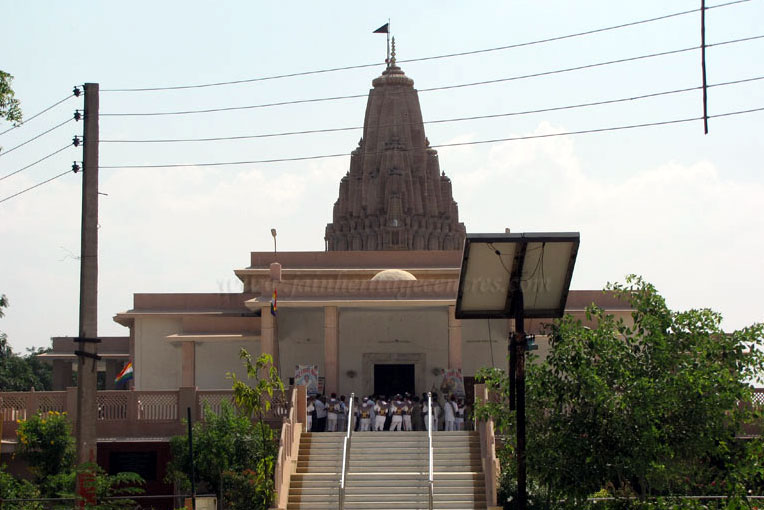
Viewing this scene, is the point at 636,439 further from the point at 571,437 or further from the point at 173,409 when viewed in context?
the point at 173,409

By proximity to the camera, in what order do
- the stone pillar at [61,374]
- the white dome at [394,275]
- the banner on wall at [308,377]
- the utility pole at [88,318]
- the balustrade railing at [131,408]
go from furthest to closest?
the stone pillar at [61,374] < the white dome at [394,275] < the banner on wall at [308,377] < the balustrade railing at [131,408] < the utility pole at [88,318]

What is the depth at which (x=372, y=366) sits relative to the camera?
41.8m

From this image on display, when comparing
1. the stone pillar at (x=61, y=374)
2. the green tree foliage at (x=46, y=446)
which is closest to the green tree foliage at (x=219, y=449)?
the green tree foliage at (x=46, y=446)

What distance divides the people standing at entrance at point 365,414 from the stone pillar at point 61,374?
27151 mm

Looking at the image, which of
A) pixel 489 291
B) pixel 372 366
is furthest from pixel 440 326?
pixel 489 291

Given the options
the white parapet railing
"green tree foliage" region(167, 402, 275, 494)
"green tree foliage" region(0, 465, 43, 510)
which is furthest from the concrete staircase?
"green tree foliage" region(0, 465, 43, 510)

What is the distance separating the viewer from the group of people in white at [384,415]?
32.5 metres

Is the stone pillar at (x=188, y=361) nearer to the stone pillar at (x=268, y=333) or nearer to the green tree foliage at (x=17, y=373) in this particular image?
the stone pillar at (x=268, y=333)

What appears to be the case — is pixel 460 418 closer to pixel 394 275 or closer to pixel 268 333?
pixel 268 333

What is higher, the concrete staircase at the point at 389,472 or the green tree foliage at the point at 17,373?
the green tree foliage at the point at 17,373

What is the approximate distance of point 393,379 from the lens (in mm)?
41656

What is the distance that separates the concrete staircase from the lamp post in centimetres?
1110

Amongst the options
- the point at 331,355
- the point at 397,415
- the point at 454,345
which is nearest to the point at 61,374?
the point at 331,355

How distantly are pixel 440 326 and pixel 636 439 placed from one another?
2167 centimetres
